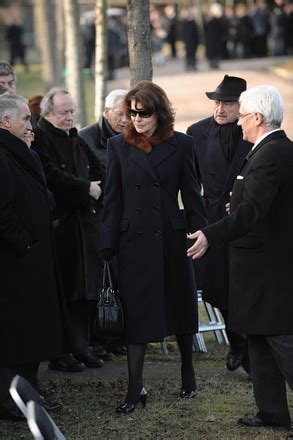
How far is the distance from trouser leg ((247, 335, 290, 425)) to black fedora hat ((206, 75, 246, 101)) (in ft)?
7.47

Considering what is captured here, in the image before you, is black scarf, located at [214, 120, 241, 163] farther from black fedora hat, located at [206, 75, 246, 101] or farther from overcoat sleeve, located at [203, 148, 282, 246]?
overcoat sleeve, located at [203, 148, 282, 246]

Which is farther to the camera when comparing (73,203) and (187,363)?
(73,203)

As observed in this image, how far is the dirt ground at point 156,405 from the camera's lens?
23.3ft

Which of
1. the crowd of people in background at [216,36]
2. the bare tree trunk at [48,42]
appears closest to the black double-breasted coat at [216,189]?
the bare tree trunk at [48,42]

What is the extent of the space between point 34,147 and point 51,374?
1.62 metres

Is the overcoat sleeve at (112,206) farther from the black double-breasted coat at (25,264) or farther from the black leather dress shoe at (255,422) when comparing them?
the black leather dress shoe at (255,422)

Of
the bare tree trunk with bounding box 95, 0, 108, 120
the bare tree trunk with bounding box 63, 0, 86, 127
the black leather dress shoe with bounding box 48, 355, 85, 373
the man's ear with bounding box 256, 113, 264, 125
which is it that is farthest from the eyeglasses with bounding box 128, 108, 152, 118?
the bare tree trunk with bounding box 63, 0, 86, 127

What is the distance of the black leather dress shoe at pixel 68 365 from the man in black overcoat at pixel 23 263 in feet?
4.41

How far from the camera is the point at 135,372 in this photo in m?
7.56

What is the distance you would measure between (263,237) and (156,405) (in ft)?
4.95

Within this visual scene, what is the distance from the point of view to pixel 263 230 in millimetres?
6855

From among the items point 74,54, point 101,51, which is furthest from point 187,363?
point 74,54

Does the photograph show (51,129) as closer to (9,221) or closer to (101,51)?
(9,221)

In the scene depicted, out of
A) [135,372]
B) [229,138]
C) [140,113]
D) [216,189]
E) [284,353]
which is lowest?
[135,372]
